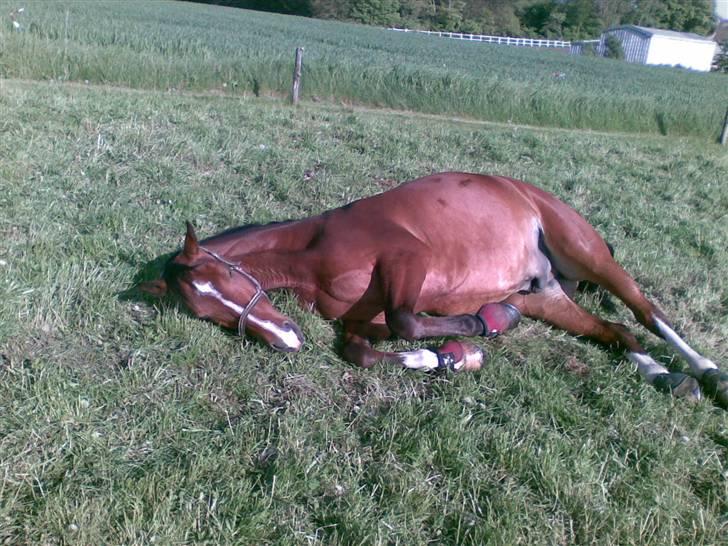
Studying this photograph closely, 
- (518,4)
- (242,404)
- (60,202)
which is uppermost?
(518,4)

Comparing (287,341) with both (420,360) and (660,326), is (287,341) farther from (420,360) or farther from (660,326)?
(660,326)

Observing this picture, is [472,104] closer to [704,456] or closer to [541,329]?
[541,329]

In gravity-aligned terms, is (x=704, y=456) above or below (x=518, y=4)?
Result: below

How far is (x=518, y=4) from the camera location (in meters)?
75.5

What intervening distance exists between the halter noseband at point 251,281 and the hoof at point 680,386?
94.8 inches

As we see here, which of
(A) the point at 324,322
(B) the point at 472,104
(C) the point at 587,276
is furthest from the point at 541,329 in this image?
(B) the point at 472,104

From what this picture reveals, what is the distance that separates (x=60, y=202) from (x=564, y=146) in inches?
294

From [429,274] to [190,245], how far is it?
156 cm

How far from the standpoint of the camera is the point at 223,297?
12.8 ft

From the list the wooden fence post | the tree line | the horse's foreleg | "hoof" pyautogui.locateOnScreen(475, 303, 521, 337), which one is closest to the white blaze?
the horse's foreleg

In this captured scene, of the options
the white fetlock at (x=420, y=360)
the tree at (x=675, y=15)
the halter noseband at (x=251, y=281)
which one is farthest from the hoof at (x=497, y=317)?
the tree at (x=675, y=15)

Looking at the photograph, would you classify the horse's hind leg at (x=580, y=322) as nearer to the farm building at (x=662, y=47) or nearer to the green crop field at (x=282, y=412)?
the green crop field at (x=282, y=412)

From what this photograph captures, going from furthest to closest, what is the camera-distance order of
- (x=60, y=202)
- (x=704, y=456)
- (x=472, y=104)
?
1. (x=472, y=104)
2. (x=60, y=202)
3. (x=704, y=456)

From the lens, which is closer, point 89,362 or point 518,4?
point 89,362
